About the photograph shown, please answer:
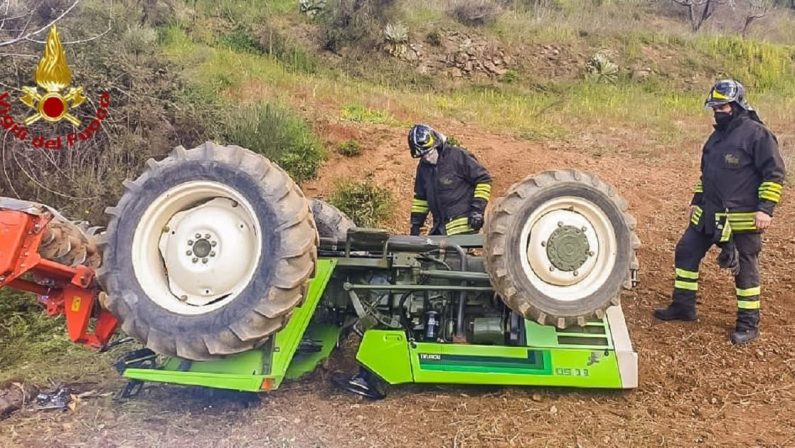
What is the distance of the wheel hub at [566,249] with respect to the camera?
4.30 m

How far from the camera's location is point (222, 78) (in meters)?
13.2

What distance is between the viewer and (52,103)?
8.11 metres

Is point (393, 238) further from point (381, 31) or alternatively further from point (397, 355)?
point (381, 31)

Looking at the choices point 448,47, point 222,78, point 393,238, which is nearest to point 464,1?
point 448,47

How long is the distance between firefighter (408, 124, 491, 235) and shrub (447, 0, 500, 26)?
13621 mm

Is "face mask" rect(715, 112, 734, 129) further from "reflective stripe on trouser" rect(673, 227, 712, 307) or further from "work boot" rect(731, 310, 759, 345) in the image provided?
"work boot" rect(731, 310, 759, 345)

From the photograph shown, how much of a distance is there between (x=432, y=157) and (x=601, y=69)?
13.1 meters

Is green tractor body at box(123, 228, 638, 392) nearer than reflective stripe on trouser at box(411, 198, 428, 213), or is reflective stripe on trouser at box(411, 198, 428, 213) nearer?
green tractor body at box(123, 228, 638, 392)

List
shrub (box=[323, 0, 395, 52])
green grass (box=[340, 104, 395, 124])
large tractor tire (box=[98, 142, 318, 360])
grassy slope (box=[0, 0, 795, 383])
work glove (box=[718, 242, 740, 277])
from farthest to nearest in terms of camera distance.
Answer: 1. shrub (box=[323, 0, 395, 52])
2. green grass (box=[340, 104, 395, 124])
3. grassy slope (box=[0, 0, 795, 383])
4. work glove (box=[718, 242, 740, 277])
5. large tractor tire (box=[98, 142, 318, 360])

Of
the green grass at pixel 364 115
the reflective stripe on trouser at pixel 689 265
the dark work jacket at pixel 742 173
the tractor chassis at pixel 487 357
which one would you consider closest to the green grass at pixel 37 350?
the tractor chassis at pixel 487 357

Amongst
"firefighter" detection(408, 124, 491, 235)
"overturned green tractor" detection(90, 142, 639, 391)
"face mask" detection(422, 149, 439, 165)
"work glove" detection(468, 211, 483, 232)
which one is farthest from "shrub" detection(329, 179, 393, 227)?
"overturned green tractor" detection(90, 142, 639, 391)

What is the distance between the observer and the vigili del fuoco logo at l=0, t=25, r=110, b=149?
782 cm

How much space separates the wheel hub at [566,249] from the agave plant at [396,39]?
13986mm

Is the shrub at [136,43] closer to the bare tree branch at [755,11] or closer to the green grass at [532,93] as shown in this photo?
the green grass at [532,93]
